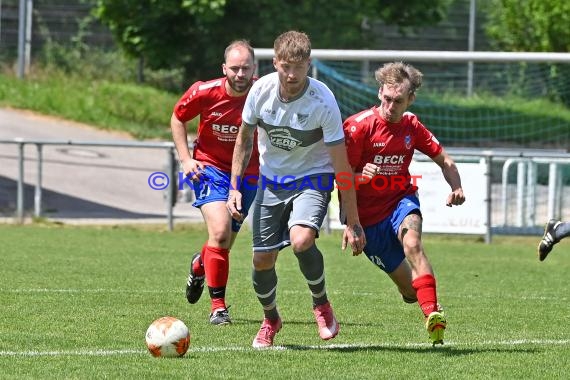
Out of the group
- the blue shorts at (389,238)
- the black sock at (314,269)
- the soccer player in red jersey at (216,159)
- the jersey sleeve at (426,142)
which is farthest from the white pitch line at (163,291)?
the black sock at (314,269)

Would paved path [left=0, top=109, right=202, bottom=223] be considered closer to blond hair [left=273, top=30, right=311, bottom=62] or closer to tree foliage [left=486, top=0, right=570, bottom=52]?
tree foliage [left=486, top=0, right=570, bottom=52]

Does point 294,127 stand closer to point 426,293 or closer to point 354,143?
point 354,143

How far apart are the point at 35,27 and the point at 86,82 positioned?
2484mm

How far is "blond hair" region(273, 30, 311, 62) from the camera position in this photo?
271 inches

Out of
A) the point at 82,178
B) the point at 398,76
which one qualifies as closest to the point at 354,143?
the point at 398,76

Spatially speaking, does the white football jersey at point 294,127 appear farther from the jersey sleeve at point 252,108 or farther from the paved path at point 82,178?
the paved path at point 82,178

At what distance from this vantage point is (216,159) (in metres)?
9.01

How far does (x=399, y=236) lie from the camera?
25.1 feet

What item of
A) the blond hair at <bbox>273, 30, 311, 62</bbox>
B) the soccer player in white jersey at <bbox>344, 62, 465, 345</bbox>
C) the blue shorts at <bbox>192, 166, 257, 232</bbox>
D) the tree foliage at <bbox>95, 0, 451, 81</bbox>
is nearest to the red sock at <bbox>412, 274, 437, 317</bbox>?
the soccer player in white jersey at <bbox>344, 62, 465, 345</bbox>

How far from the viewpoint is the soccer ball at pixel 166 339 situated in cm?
676

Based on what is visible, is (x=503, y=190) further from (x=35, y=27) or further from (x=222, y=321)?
(x=35, y=27)

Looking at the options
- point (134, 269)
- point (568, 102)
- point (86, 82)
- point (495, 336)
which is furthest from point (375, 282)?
point (86, 82)

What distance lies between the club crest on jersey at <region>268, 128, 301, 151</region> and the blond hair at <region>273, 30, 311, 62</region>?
0.49m

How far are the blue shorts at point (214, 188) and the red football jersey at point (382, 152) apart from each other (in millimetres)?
1245
